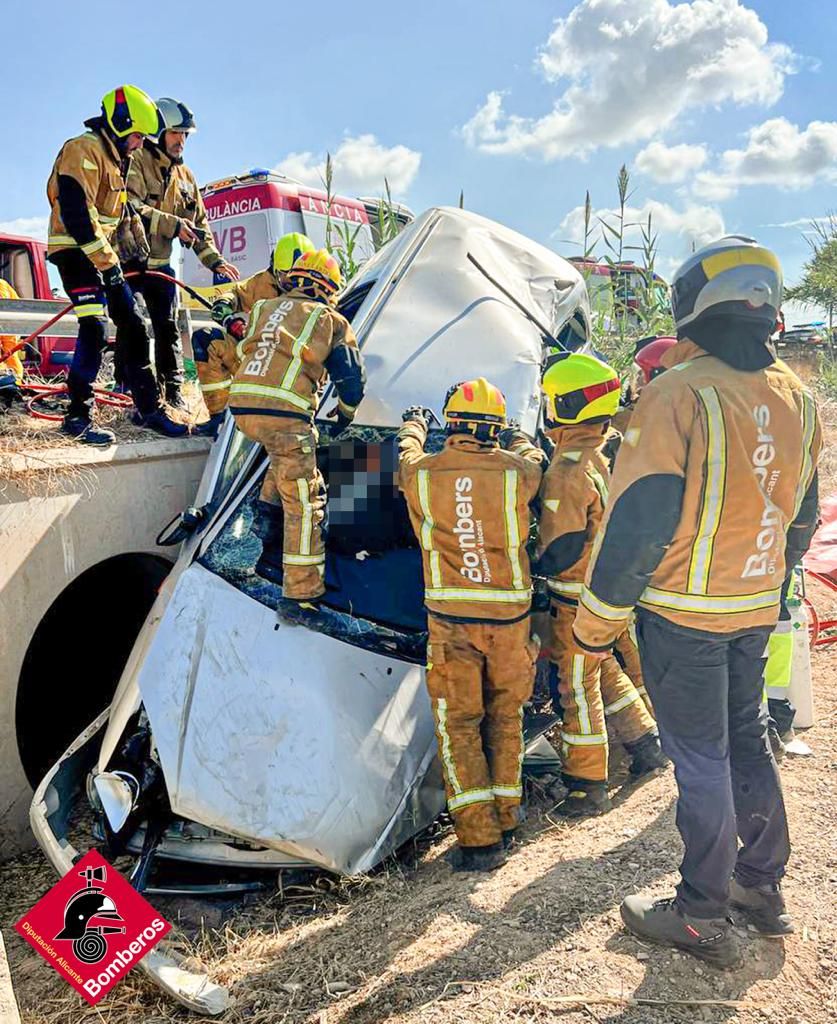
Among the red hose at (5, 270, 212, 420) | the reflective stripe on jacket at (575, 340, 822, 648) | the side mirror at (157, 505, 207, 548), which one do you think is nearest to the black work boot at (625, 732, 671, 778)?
the reflective stripe on jacket at (575, 340, 822, 648)

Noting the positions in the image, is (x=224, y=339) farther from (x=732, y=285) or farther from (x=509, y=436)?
(x=732, y=285)

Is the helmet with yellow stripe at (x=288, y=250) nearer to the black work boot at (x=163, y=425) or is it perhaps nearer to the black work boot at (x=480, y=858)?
the black work boot at (x=163, y=425)

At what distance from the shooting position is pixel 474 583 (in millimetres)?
3162

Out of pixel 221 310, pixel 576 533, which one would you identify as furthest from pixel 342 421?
pixel 221 310

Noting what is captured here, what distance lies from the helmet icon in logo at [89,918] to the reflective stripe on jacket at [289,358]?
191 centimetres

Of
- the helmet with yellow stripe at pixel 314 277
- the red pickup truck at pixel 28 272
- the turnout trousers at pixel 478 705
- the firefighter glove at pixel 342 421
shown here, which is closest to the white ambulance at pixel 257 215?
the red pickup truck at pixel 28 272

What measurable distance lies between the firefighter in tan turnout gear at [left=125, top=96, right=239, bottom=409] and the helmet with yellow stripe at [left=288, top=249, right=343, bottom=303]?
1.67 metres

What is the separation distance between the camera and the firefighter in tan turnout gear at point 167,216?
4809 mm

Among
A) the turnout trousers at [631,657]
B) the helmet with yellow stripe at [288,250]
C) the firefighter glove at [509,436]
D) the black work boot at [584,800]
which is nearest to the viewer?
the black work boot at [584,800]

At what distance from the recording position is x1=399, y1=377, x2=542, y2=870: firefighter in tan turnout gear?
10.3 feet

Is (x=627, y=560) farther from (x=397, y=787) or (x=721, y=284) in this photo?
(x=397, y=787)

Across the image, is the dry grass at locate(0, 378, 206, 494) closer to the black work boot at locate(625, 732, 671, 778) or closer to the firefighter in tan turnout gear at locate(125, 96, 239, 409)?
the firefighter in tan turnout gear at locate(125, 96, 239, 409)

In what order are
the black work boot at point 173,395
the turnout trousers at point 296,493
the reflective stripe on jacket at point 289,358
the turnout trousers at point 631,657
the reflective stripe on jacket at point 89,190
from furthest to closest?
the black work boot at point 173,395 → the reflective stripe on jacket at point 89,190 → the turnout trousers at point 631,657 → the reflective stripe on jacket at point 289,358 → the turnout trousers at point 296,493

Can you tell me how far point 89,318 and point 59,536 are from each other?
121 cm
